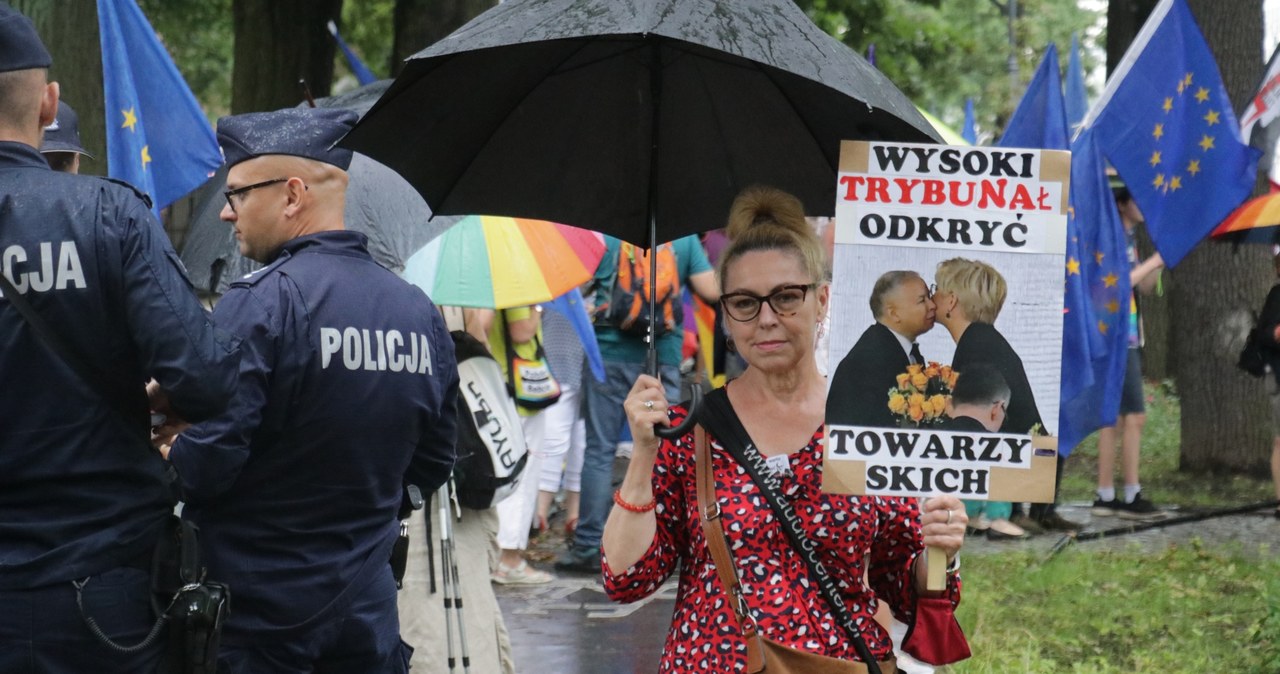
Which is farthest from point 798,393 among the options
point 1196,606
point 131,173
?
point 1196,606

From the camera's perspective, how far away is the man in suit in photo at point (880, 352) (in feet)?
10.1

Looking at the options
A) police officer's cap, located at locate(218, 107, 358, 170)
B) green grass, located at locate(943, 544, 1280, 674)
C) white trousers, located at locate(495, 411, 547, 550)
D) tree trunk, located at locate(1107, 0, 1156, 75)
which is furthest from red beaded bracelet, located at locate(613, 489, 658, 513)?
tree trunk, located at locate(1107, 0, 1156, 75)

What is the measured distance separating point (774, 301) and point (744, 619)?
67 cm

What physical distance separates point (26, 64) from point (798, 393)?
69.6 inches

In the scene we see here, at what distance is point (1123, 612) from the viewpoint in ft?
25.7

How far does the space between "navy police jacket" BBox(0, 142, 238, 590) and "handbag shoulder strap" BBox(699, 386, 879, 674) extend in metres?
1.08

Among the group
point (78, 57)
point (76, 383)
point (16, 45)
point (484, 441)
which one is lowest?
point (484, 441)

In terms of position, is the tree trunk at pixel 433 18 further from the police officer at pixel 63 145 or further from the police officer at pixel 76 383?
the police officer at pixel 76 383

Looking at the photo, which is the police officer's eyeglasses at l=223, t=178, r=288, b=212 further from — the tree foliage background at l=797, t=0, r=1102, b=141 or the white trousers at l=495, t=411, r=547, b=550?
the tree foliage background at l=797, t=0, r=1102, b=141

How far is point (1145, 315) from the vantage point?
61.6 feet

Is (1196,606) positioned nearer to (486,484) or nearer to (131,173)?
(486,484)

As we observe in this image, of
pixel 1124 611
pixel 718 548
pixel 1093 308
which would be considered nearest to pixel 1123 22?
pixel 1093 308

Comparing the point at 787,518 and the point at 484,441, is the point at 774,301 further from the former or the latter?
the point at 484,441

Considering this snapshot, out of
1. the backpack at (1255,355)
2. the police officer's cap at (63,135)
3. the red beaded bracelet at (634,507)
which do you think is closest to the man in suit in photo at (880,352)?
the red beaded bracelet at (634,507)
